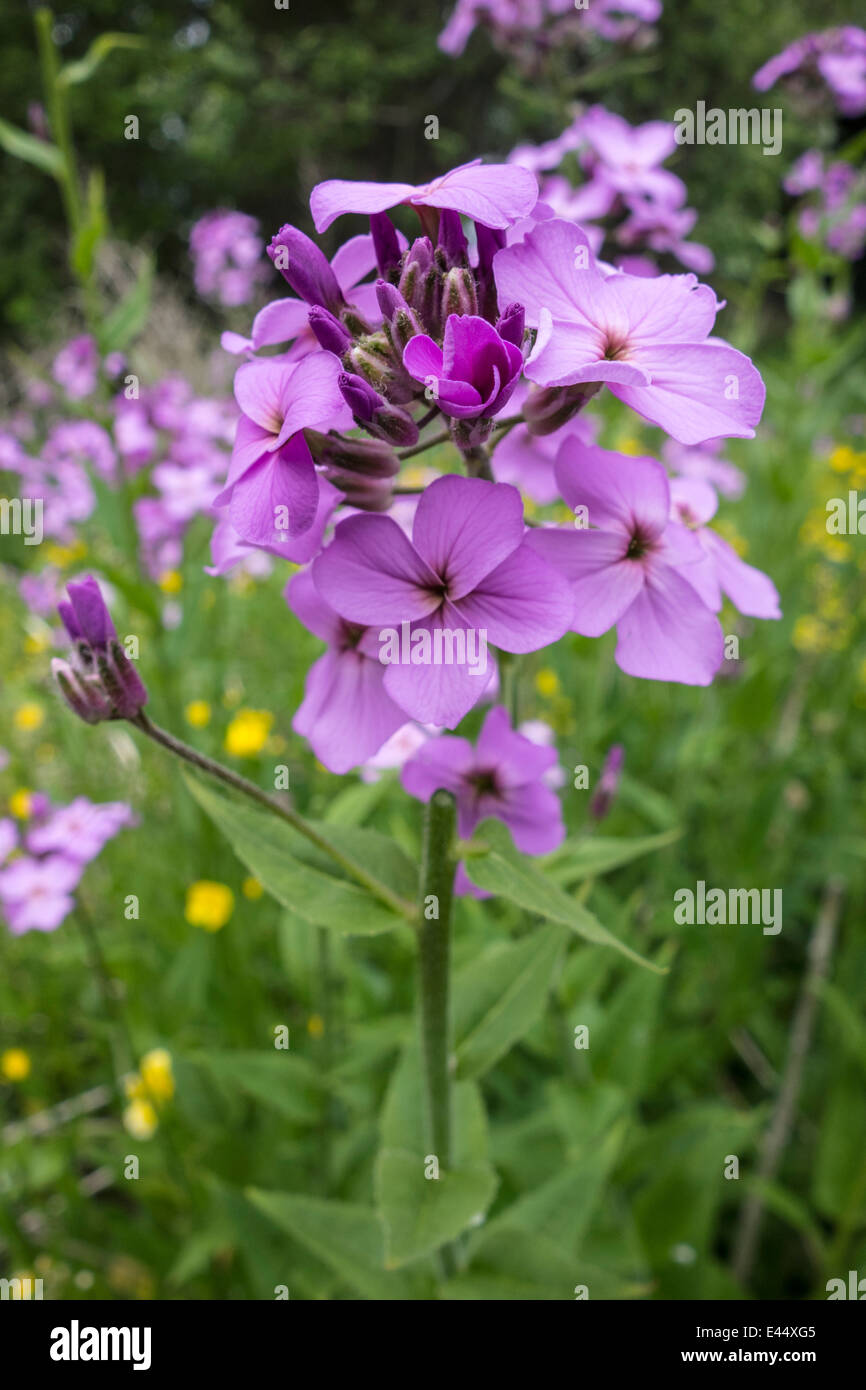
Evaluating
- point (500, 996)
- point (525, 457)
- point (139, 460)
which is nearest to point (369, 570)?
point (525, 457)

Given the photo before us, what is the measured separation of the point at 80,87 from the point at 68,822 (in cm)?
1617

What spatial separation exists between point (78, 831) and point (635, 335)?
5.50ft

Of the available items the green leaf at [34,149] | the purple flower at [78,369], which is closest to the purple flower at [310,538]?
the green leaf at [34,149]

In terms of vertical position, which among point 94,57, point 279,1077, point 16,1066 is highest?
point 94,57

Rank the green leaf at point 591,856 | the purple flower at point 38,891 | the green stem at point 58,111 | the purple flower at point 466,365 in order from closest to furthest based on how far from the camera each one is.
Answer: the purple flower at point 466,365 → the green leaf at point 591,856 → the purple flower at point 38,891 → the green stem at point 58,111

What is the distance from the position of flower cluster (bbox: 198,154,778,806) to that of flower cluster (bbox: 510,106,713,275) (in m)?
1.36

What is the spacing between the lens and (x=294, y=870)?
3.62 ft

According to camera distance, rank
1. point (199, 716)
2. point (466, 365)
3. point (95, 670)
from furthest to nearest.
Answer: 1. point (199, 716)
2. point (95, 670)
3. point (466, 365)

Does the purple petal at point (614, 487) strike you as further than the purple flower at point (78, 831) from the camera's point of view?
No

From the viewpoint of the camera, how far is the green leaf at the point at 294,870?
107cm

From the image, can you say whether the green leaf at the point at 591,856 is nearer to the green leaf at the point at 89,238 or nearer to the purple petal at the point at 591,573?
the purple petal at the point at 591,573

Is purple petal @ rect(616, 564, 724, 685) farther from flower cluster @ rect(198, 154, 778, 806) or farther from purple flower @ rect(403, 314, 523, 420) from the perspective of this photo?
purple flower @ rect(403, 314, 523, 420)

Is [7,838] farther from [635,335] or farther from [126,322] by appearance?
[635,335]

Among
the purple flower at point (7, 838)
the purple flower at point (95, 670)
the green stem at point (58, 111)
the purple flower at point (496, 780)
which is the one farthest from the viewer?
the green stem at point (58, 111)
